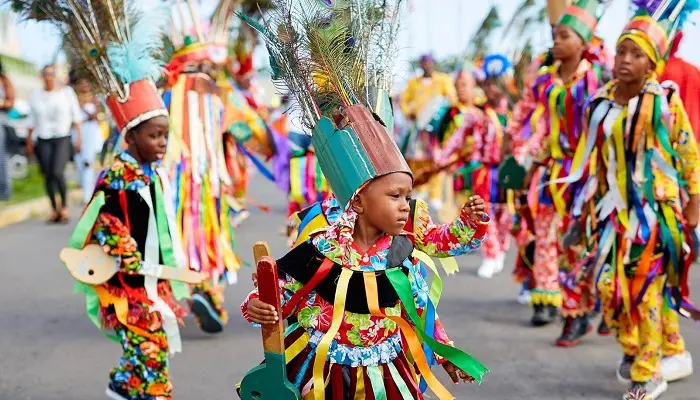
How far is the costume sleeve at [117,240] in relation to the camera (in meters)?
4.50

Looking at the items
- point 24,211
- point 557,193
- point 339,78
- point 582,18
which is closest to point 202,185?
point 557,193

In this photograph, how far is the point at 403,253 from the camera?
129 inches

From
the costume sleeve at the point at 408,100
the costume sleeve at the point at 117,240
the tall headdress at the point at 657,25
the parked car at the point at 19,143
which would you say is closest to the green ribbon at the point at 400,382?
the costume sleeve at the point at 117,240

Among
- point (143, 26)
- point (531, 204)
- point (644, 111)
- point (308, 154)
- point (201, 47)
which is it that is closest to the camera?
point (644, 111)

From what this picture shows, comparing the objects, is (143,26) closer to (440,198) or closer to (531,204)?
(531,204)

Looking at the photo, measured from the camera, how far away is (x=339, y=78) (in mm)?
3232

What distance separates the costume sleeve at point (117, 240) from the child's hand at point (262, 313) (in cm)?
165

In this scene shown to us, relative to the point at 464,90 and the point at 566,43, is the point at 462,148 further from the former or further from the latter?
the point at 566,43

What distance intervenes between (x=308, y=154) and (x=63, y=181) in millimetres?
4884

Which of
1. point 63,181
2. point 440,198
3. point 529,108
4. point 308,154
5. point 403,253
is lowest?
point 440,198

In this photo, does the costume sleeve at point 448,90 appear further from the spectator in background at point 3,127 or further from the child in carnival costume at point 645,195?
the child in carnival costume at point 645,195

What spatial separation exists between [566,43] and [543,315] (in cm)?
198

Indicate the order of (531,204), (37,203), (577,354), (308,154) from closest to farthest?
(577,354) < (531,204) < (308,154) < (37,203)

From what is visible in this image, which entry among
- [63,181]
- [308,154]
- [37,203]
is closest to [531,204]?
[308,154]
